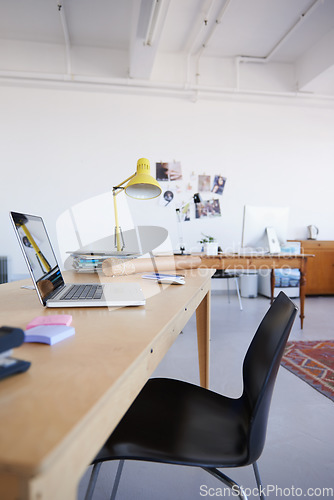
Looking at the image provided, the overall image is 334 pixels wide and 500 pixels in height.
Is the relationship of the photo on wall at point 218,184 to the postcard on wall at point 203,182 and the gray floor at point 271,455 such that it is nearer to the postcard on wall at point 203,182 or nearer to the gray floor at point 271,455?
the postcard on wall at point 203,182

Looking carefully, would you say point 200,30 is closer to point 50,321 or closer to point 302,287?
point 302,287

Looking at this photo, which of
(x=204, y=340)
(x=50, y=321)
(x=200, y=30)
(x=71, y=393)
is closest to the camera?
(x=71, y=393)

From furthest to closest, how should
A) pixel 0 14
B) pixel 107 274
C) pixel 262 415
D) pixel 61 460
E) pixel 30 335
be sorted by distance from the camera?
pixel 0 14 → pixel 107 274 → pixel 262 415 → pixel 30 335 → pixel 61 460

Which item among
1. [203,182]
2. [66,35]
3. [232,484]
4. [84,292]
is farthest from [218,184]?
[232,484]

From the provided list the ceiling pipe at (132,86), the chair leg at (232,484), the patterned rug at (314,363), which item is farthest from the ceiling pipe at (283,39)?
the chair leg at (232,484)

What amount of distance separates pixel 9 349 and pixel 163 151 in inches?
178

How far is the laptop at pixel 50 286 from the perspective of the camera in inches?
33.7

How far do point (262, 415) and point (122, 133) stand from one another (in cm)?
442

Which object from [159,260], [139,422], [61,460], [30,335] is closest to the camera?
[61,460]

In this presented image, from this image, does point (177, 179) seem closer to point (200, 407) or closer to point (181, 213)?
point (181, 213)

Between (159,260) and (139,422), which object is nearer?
(139,422)

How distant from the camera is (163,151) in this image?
470 cm

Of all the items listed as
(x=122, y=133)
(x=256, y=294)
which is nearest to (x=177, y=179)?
(x=122, y=133)

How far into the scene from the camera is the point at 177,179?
4746 millimetres
